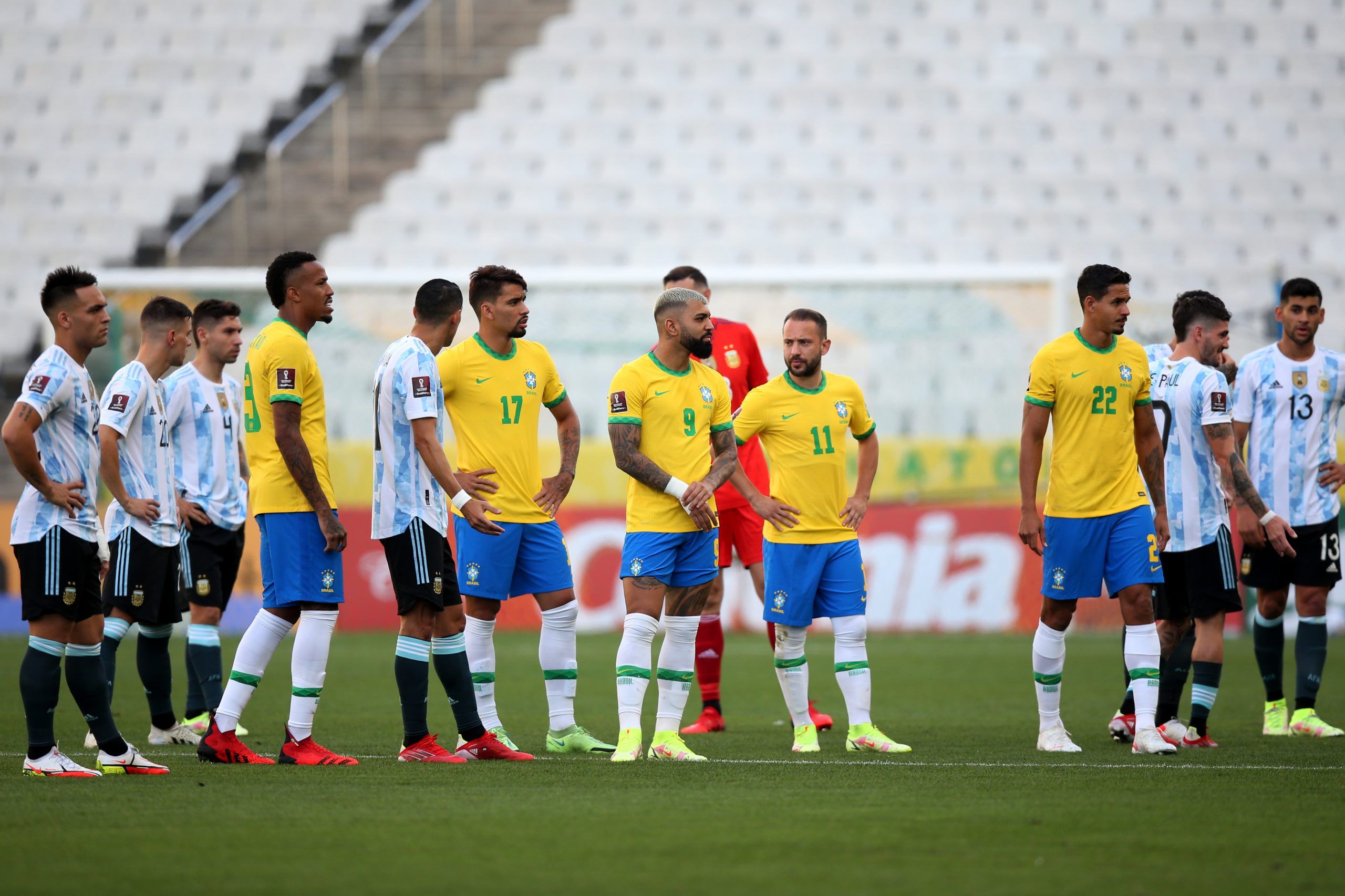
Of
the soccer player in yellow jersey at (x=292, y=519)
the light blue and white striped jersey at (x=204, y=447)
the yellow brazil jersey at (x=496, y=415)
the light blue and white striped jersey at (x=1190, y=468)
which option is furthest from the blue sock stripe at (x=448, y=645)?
the light blue and white striped jersey at (x=1190, y=468)

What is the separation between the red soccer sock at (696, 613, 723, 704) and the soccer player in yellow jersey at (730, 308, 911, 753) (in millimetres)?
1170

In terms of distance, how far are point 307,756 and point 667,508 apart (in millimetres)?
2087

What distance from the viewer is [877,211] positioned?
69.6 feet

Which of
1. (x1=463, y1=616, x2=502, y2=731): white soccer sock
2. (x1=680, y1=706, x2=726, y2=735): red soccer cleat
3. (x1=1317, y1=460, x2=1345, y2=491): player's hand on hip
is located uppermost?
(x1=1317, y1=460, x2=1345, y2=491): player's hand on hip

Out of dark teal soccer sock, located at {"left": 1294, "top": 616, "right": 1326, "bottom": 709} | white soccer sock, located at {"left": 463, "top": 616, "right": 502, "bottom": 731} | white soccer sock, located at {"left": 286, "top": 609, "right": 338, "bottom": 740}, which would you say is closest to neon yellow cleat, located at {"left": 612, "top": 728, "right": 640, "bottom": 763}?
white soccer sock, located at {"left": 463, "top": 616, "right": 502, "bottom": 731}

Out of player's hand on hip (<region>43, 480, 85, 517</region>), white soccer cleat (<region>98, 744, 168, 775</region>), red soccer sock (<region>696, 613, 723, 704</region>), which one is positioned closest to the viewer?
player's hand on hip (<region>43, 480, 85, 517</region>)

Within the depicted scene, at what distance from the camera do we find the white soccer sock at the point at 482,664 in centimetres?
790

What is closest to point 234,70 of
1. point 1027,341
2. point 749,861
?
point 1027,341

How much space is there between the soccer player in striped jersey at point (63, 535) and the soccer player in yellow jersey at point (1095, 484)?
4.46 m

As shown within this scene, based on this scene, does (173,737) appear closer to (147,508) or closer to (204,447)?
(204,447)

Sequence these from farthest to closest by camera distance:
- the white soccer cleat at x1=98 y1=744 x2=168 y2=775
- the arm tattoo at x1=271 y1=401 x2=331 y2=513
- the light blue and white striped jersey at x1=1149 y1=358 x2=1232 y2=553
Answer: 1. the light blue and white striped jersey at x1=1149 y1=358 x2=1232 y2=553
2. the arm tattoo at x1=271 y1=401 x2=331 y2=513
3. the white soccer cleat at x1=98 y1=744 x2=168 y2=775

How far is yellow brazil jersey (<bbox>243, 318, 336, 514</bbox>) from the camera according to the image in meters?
7.09

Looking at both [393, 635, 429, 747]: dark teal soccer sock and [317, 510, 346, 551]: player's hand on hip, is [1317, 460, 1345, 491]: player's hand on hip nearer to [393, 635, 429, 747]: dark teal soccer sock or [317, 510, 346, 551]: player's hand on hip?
[393, 635, 429, 747]: dark teal soccer sock

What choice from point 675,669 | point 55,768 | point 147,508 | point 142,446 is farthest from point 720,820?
point 142,446
